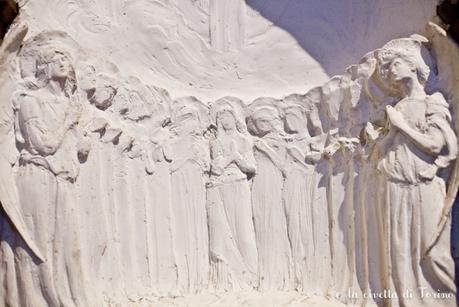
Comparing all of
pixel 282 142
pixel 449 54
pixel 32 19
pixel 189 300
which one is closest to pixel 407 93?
pixel 449 54

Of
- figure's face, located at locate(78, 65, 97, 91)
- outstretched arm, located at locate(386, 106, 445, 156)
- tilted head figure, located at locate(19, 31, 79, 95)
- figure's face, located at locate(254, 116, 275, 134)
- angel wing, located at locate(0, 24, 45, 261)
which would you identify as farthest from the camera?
figure's face, located at locate(254, 116, 275, 134)

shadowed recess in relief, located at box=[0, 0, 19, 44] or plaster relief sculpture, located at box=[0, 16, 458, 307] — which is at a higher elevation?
shadowed recess in relief, located at box=[0, 0, 19, 44]

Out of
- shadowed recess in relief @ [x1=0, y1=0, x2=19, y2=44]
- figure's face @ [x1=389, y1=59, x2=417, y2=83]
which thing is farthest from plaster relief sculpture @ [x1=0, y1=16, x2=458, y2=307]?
shadowed recess in relief @ [x1=0, y1=0, x2=19, y2=44]

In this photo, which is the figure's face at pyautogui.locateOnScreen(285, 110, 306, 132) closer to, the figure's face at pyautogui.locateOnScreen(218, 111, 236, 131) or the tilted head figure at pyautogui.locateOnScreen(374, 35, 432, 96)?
the figure's face at pyautogui.locateOnScreen(218, 111, 236, 131)

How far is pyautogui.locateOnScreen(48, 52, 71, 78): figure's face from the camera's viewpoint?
6129mm

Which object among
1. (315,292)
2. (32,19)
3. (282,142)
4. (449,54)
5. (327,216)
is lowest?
(315,292)

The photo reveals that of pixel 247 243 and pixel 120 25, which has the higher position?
pixel 120 25

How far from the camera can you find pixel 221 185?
6488 mm

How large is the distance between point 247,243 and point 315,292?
0.51 metres

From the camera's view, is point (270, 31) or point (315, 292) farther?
point (270, 31)

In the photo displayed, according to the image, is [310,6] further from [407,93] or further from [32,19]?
[32,19]

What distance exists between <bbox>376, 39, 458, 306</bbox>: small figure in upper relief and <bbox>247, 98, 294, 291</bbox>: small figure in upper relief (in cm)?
68

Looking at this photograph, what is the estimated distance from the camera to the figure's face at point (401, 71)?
6180 mm

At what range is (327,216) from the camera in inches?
254
